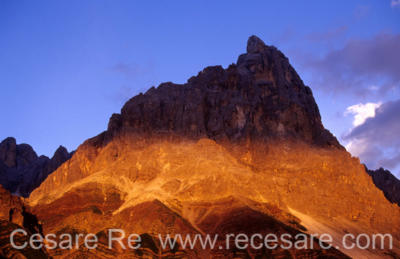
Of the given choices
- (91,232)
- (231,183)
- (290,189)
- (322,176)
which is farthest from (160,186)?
(322,176)

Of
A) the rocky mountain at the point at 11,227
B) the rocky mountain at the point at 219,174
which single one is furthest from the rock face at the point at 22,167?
the rocky mountain at the point at 11,227

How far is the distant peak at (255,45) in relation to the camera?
184 metres

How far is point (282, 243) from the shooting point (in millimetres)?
91875

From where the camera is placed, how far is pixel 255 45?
7293 inches

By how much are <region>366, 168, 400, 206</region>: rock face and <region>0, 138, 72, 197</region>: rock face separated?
112332 millimetres

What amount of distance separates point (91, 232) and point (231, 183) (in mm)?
33709

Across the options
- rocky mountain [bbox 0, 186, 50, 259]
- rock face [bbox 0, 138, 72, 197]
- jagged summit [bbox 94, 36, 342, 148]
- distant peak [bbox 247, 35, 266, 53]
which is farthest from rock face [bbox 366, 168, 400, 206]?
rocky mountain [bbox 0, 186, 50, 259]

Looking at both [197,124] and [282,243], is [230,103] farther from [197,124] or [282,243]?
[282,243]

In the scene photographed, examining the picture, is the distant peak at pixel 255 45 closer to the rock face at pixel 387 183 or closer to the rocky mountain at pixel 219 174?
the rocky mountain at pixel 219 174

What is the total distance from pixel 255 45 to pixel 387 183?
6868 centimetres

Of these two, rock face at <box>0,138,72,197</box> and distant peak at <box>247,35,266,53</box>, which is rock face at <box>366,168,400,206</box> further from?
rock face at <box>0,138,72,197</box>

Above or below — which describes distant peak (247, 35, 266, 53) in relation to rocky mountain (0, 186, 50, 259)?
above

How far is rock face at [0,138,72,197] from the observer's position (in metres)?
175

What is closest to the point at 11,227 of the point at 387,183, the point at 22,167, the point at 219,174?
the point at 219,174
